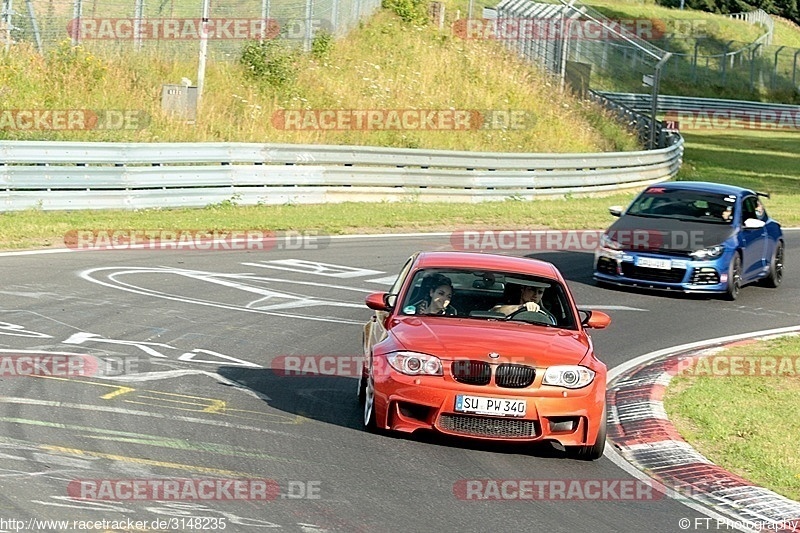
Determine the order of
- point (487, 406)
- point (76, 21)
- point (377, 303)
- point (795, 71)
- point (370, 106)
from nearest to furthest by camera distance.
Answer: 1. point (487, 406)
2. point (377, 303)
3. point (76, 21)
4. point (370, 106)
5. point (795, 71)

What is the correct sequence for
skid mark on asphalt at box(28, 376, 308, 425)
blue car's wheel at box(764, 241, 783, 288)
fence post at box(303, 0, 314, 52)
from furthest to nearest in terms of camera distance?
1. fence post at box(303, 0, 314, 52)
2. blue car's wheel at box(764, 241, 783, 288)
3. skid mark on asphalt at box(28, 376, 308, 425)

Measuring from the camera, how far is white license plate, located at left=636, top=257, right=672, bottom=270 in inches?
690

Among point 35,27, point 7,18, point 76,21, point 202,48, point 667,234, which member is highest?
point 76,21

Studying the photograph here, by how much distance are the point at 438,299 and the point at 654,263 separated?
827 cm

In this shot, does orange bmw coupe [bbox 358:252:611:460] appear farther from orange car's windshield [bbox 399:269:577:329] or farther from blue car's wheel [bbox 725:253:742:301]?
blue car's wheel [bbox 725:253:742:301]

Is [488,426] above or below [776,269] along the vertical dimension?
below

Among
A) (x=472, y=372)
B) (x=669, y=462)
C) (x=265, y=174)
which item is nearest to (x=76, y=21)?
(x=265, y=174)

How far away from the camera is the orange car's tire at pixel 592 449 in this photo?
29.1 feet

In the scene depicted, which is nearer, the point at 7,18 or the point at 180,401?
the point at 180,401

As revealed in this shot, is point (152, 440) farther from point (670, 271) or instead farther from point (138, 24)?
point (138, 24)

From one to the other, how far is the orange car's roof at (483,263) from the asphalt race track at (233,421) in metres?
1.31

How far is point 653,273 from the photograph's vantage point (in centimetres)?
1758

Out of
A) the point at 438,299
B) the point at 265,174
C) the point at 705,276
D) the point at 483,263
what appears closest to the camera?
the point at 438,299

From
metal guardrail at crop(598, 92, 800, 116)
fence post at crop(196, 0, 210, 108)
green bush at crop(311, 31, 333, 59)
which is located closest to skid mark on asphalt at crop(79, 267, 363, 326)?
fence post at crop(196, 0, 210, 108)
